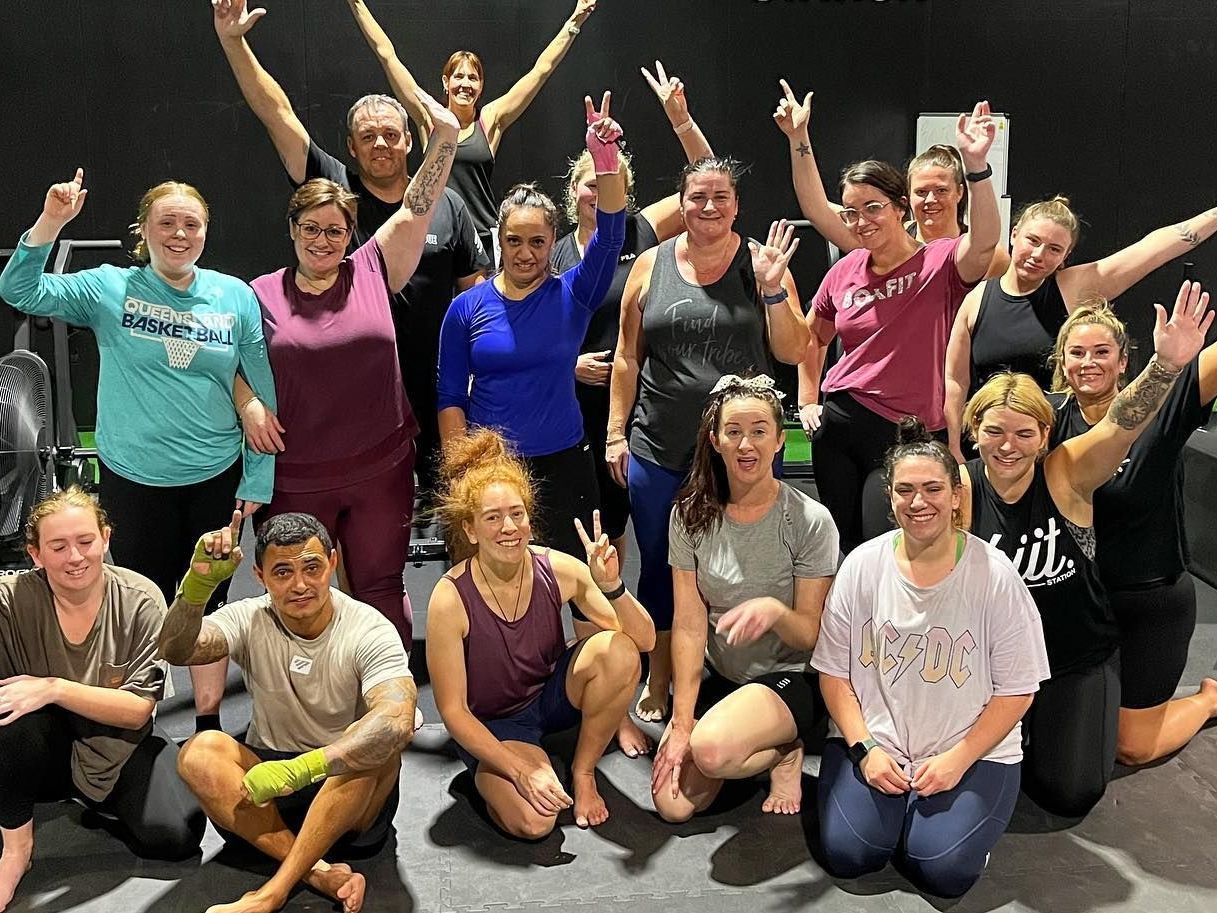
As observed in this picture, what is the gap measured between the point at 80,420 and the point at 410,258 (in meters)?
4.16

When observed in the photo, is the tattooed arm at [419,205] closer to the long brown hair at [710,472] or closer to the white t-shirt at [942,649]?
the long brown hair at [710,472]

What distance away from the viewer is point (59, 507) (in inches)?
102

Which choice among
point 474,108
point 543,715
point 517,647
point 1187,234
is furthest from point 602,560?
point 474,108

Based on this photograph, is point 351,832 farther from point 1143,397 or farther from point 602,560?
point 1143,397

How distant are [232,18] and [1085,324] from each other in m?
2.29

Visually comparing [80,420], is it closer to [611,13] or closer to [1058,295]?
[611,13]

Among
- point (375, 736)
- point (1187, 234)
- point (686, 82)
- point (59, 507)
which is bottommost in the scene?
point (375, 736)

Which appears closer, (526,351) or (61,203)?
(61,203)

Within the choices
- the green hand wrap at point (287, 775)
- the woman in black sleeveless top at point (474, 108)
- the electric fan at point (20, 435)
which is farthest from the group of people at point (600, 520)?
the electric fan at point (20, 435)

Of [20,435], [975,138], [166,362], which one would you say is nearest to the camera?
[166,362]

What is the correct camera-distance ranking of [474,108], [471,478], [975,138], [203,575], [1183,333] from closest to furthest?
1. [203,575]
2. [1183,333]
3. [471,478]
4. [975,138]
5. [474,108]

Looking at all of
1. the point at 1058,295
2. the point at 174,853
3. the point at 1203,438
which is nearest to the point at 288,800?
the point at 174,853

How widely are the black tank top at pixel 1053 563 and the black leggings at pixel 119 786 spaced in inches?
75.6

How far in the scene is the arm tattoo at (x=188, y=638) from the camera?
2.47 meters
